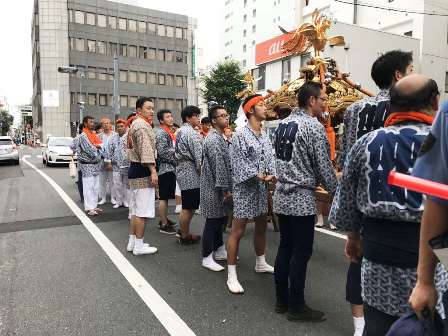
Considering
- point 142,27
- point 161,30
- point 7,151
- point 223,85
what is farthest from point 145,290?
point 161,30

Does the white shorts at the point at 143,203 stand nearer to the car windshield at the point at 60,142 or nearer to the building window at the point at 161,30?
the car windshield at the point at 60,142

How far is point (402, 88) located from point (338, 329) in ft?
7.06

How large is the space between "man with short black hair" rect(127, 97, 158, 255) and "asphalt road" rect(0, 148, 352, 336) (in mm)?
402

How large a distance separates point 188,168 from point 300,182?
2.66 m

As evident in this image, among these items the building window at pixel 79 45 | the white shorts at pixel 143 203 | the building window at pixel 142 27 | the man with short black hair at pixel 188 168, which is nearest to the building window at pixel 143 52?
the building window at pixel 142 27

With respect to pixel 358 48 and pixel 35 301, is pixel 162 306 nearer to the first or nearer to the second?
pixel 35 301

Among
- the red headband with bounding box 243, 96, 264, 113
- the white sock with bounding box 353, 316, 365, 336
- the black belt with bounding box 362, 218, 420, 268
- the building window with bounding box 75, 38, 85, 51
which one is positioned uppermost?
the building window with bounding box 75, 38, 85, 51

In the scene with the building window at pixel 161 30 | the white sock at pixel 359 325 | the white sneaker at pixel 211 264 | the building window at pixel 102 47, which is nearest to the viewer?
the white sock at pixel 359 325

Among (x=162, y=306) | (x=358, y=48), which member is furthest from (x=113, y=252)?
(x=358, y=48)

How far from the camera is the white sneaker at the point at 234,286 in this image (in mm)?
3986

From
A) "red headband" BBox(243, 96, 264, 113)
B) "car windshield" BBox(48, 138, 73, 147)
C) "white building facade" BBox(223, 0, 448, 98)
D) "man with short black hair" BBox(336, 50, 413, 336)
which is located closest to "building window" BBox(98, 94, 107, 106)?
"white building facade" BBox(223, 0, 448, 98)

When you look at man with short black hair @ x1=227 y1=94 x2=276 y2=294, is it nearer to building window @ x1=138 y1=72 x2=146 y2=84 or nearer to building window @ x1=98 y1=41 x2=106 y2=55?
building window @ x1=98 y1=41 x2=106 y2=55

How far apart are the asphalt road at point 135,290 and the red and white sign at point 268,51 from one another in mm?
19827

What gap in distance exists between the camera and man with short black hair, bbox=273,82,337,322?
3.21 meters
